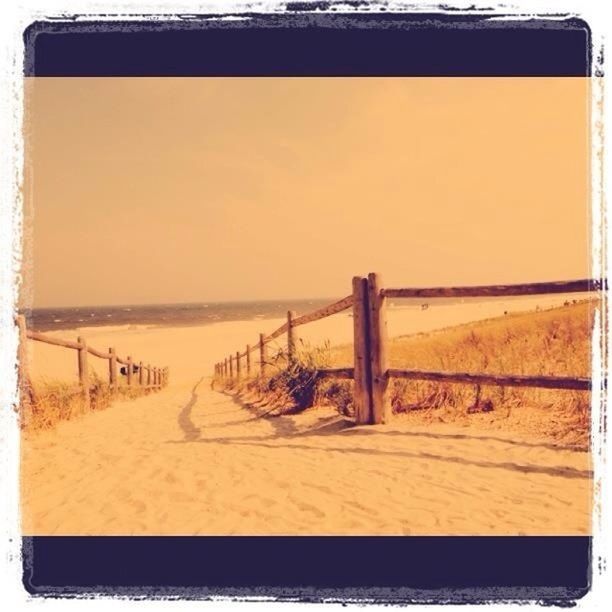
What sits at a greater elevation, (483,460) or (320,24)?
(320,24)

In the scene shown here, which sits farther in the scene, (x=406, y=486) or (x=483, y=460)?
(x=483, y=460)

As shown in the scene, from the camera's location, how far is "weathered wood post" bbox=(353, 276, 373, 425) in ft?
17.4

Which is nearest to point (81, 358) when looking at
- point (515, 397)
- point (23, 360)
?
point (23, 360)

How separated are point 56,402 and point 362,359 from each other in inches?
207

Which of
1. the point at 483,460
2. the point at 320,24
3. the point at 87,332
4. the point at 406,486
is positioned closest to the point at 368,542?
the point at 406,486

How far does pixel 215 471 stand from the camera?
167 inches

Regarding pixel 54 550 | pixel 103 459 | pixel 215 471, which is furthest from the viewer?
pixel 103 459

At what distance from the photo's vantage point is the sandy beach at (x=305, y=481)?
3.18 metres

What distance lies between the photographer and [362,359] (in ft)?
17.4

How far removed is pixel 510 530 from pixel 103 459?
12.6 ft

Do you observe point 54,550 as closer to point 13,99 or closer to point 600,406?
point 13,99

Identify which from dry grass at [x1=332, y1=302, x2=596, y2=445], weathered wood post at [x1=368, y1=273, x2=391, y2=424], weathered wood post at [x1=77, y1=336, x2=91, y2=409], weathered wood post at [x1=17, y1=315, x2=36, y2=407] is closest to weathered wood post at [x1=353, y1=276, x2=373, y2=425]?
weathered wood post at [x1=368, y1=273, x2=391, y2=424]

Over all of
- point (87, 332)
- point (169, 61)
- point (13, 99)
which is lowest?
point (87, 332)

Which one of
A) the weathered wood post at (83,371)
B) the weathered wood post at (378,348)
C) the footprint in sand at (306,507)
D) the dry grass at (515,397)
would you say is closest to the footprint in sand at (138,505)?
the footprint in sand at (306,507)
